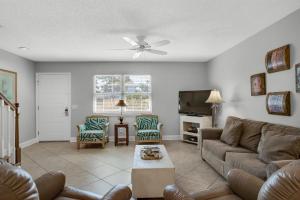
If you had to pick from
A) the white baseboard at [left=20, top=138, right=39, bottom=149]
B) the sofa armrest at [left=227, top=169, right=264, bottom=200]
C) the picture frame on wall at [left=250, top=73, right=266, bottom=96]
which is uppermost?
the picture frame on wall at [left=250, top=73, right=266, bottom=96]

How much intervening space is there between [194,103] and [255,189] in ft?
13.4

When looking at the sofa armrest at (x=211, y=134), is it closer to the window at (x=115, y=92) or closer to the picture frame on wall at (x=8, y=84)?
the window at (x=115, y=92)

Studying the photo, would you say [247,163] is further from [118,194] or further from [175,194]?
[118,194]

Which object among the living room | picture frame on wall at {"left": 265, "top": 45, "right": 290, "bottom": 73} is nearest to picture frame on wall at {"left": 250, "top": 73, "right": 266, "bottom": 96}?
the living room

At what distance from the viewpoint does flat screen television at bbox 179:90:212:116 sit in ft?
17.9

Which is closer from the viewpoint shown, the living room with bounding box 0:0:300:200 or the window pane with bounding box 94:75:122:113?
the living room with bounding box 0:0:300:200

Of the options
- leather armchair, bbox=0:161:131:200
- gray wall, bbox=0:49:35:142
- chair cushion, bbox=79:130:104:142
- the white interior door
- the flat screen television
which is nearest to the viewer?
leather armchair, bbox=0:161:131:200

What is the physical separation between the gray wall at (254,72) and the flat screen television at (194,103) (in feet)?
1.38

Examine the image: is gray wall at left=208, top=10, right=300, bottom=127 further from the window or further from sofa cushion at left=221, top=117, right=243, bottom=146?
the window

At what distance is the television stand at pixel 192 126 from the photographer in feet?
17.5

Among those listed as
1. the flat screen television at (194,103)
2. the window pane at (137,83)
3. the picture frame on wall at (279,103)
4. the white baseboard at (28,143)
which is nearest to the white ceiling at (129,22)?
the picture frame on wall at (279,103)

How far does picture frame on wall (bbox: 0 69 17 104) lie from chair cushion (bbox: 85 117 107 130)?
1.90 meters

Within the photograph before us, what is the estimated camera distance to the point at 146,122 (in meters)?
5.82

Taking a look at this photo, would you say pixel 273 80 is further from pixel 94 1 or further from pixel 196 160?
pixel 94 1
